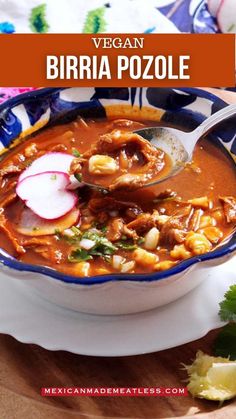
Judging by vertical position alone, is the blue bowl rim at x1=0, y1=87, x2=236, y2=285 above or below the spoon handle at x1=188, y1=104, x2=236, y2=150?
below

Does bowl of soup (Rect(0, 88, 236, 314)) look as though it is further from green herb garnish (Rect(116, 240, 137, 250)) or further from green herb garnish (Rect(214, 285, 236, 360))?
green herb garnish (Rect(214, 285, 236, 360))

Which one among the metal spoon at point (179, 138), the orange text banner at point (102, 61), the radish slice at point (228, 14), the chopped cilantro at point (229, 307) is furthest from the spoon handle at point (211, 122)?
the radish slice at point (228, 14)

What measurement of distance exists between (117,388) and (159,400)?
0.43ft

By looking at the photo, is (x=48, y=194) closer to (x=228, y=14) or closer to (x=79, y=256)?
(x=79, y=256)

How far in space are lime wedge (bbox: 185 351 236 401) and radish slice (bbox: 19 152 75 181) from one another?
87cm

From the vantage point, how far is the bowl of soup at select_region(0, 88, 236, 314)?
2.15 m

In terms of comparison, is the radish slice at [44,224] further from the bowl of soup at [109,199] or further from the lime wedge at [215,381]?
the lime wedge at [215,381]

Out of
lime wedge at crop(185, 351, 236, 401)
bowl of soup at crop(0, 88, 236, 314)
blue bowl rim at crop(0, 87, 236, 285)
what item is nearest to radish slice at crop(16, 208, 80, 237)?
bowl of soup at crop(0, 88, 236, 314)

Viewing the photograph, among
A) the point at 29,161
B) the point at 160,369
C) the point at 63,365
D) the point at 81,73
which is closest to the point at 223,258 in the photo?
the point at 160,369

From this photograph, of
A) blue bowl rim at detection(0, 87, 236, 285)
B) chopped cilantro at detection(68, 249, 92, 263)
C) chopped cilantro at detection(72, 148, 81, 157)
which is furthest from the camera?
chopped cilantro at detection(72, 148, 81, 157)

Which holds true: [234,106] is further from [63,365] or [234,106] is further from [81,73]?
[63,365]

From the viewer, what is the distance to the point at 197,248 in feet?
7.38

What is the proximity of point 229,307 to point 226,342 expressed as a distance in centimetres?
11

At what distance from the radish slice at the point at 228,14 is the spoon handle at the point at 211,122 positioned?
1.34m
